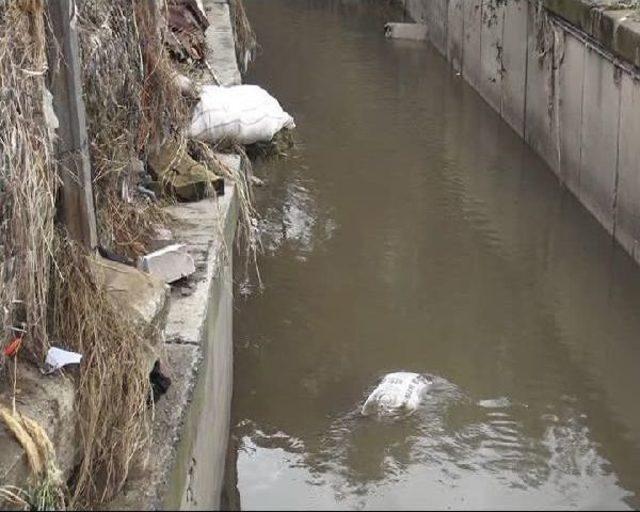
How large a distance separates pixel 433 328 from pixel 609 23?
120 inches

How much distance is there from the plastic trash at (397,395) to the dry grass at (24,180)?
2.29m

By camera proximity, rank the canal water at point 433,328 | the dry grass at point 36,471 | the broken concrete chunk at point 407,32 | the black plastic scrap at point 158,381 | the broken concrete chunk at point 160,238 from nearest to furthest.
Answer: the dry grass at point 36,471 < the black plastic scrap at point 158,381 < the canal water at point 433,328 < the broken concrete chunk at point 160,238 < the broken concrete chunk at point 407,32

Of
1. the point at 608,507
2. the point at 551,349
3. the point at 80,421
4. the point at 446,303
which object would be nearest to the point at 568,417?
the point at 551,349

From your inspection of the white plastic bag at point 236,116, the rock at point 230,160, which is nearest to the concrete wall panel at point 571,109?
the white plastic bag at point 236,116

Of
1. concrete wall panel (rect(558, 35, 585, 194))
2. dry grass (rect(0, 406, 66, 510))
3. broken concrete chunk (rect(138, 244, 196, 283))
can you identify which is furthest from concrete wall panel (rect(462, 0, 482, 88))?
dry grass (rect(0, 406, 66, 510))

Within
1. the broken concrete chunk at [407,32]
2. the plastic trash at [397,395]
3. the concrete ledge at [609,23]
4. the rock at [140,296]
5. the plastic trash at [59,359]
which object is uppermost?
the concrete ledge at [609,23]

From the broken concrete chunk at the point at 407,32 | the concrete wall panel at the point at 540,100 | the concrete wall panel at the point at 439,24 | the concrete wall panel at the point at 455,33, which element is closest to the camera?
the concrete wall panel at the point at 540,100

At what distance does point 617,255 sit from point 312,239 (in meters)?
2.38

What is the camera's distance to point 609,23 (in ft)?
27.9

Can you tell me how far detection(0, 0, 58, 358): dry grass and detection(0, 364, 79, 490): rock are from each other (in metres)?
0.16

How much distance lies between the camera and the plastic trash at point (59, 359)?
13.3ft

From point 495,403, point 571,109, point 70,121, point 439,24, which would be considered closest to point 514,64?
point 571,109

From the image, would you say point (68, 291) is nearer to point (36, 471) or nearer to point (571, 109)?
point (36, 471)

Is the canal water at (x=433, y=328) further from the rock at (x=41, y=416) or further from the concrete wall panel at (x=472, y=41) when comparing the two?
the concrete wall panel at (x=472, y=41)
